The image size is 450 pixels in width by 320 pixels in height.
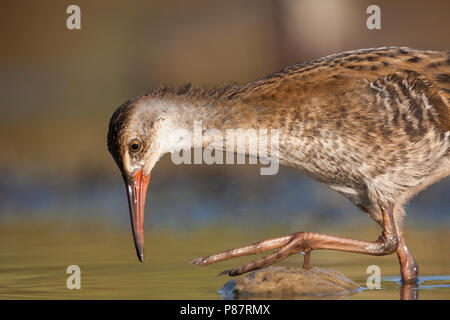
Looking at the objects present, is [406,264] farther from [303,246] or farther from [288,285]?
[288,285]

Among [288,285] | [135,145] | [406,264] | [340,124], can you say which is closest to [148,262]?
[135,145]

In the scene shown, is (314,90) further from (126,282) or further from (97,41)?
(97,41)

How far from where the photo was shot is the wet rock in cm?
814

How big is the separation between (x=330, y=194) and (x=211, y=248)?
3304 millimetres

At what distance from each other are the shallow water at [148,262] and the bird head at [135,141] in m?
0.88

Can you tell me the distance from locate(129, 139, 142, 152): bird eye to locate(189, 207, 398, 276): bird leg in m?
1.07

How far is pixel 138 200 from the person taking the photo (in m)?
9.02

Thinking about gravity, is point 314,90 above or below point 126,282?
above

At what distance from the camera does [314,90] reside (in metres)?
8.52

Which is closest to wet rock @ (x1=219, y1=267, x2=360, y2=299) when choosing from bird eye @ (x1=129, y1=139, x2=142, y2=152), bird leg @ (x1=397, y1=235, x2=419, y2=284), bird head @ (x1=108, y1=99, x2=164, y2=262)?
bird leg @ (x1=397, y1=235, x2=419, y2=284)

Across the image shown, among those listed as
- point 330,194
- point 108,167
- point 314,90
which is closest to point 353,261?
point 314,90

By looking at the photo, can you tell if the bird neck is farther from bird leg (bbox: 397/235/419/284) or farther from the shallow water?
bird leg (bbox: 397/235/419/284)

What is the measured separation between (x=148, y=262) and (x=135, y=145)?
1716mm

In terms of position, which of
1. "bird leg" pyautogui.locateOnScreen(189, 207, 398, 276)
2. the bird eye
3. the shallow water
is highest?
the bird eye
